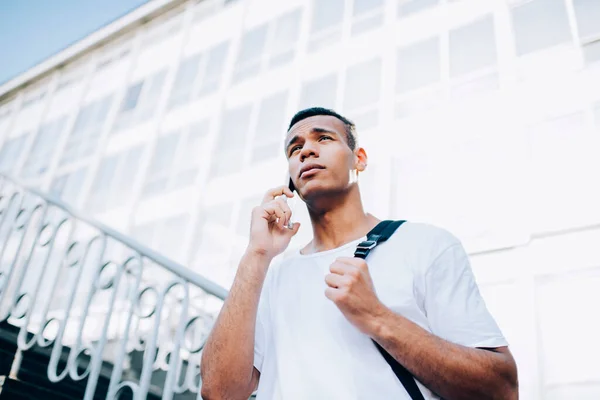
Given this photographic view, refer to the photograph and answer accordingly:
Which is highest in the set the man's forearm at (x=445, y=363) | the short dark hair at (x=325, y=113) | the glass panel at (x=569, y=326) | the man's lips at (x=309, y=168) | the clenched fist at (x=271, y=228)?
the glass panel at (x=569, y=326)

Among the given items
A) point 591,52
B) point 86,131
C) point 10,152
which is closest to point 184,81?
point 86,131

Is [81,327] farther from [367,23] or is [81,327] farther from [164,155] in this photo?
[164,155]

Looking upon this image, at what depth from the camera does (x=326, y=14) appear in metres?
10.9

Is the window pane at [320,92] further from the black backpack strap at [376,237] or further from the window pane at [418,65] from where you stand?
the black backpack strap at [376,237]

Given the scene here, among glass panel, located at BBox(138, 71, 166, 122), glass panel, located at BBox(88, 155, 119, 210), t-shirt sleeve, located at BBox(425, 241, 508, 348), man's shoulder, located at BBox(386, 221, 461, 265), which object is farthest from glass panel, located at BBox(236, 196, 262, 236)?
t-shirt sleeve, located at BBox(425, 241, 508, 348)

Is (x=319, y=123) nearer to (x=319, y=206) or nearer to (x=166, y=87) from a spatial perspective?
(x=319, y=206)

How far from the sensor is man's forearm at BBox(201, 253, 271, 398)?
1.45 meters

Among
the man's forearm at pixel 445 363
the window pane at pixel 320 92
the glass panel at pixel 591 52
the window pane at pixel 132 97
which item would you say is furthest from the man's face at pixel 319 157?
the window pane at pixel 132 97

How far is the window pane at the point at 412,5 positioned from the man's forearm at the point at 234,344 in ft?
29.6

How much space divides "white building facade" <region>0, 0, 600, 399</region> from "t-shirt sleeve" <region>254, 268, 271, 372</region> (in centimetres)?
494

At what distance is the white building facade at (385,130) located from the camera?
238 inches

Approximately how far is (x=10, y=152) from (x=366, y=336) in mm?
18025

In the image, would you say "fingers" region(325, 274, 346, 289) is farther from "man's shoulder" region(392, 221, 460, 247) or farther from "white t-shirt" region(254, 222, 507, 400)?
"man's shoulder" region(392, 221, 460, 247)

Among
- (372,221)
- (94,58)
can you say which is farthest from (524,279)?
(94,58)
